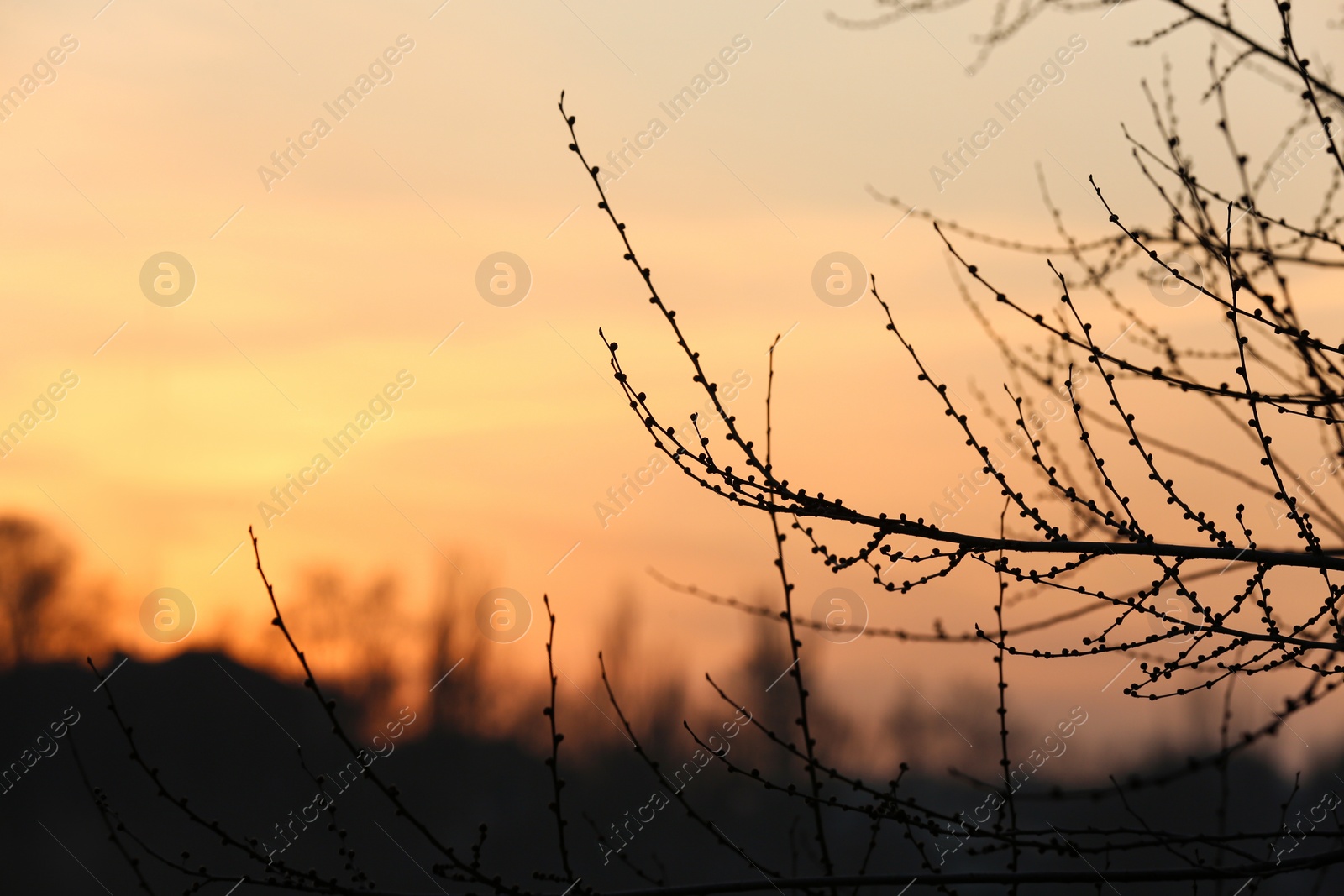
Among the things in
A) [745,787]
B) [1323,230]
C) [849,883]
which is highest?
[1323,230]

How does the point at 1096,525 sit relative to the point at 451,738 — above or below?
above

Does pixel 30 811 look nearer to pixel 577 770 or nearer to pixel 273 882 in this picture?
pixel 577 770

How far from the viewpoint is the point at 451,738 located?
28.7 meters

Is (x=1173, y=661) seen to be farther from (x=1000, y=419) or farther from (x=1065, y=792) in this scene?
(x=1000, y=419)

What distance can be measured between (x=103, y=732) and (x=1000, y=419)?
24021mm

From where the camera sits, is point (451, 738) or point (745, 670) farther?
point (451, 738)

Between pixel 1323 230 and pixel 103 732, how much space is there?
83.2 feet

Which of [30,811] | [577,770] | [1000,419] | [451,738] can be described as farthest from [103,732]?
[1000,419]

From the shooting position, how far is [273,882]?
7.84 ft

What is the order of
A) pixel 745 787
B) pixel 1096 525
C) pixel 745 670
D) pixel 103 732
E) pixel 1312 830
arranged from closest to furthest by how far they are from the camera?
pixel 1312 830
pixel 1096 525
pixel 745 670
pixel 103 732
pixel 745 787

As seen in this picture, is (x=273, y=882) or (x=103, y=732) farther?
(x=103, y=732)

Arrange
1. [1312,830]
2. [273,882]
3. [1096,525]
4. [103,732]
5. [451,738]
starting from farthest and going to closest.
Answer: [451,738] → [103,732] → [1096,525] → [1312,830] → [273,882]

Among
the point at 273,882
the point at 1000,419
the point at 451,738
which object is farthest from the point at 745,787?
the point at 273,882

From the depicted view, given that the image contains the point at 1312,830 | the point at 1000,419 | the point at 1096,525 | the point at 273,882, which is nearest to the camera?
the point at 273,882
